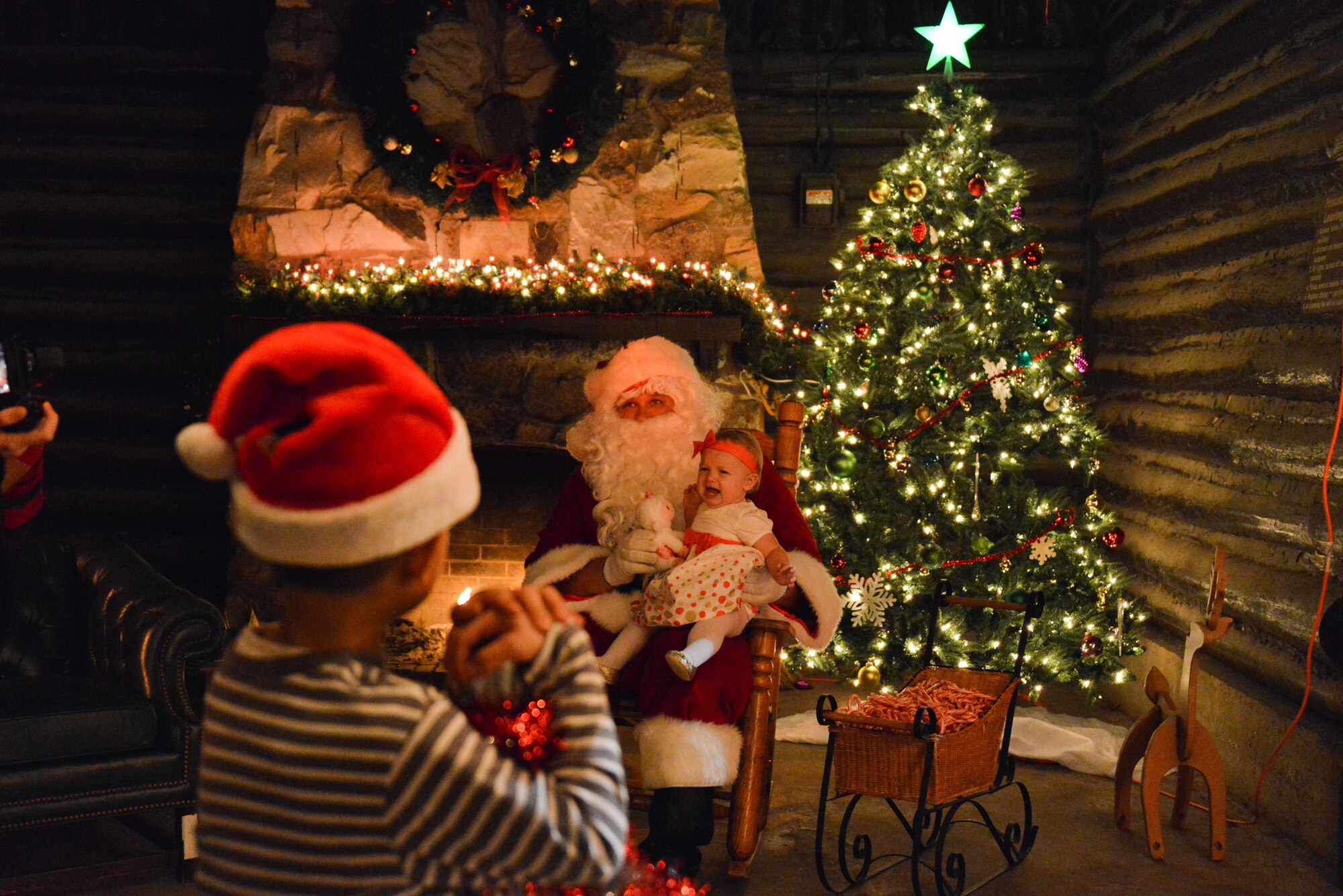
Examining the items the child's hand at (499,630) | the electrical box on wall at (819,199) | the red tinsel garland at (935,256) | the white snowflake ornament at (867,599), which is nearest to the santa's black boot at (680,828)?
the white snowflake ornament at (867,599)

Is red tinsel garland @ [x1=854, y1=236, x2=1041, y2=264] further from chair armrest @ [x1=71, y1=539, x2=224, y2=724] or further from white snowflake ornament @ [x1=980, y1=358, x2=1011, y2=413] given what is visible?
chair armrest @ [x1=71, y1=539, x2=224, y2=724]

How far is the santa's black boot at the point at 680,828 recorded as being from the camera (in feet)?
10.5

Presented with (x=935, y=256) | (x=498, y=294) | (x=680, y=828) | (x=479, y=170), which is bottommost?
(x=680, y=828)

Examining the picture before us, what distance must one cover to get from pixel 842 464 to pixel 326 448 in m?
3.86

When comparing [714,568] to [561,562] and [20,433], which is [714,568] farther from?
[20,433]

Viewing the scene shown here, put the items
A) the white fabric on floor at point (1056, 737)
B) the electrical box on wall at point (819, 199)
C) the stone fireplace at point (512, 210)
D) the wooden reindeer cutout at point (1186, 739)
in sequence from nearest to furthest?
the wooden reindeer cutout at point (1186, 739) → the white fabric on floor at point (1056, 737) → the stone fireplace at point (512, 210) → the electrical box on wall at point (819, 199)

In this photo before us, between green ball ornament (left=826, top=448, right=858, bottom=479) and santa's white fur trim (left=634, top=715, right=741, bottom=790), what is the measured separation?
6.03 feet

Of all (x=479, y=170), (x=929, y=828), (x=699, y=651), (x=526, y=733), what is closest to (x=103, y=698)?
(x=699, y=651)

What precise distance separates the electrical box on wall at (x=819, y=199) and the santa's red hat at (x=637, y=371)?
2.36m

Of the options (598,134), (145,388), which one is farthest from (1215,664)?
(145,388)

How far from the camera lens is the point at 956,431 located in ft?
16.4

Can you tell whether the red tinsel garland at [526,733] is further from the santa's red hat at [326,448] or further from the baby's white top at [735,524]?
the baby's white top at [735,524]

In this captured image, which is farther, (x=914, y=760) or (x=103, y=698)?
(x=103, y=698)

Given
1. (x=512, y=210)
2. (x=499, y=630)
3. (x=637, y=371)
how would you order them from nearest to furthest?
(x=499, y=630) → (x=637, y=371) → (x=512, y=210)
